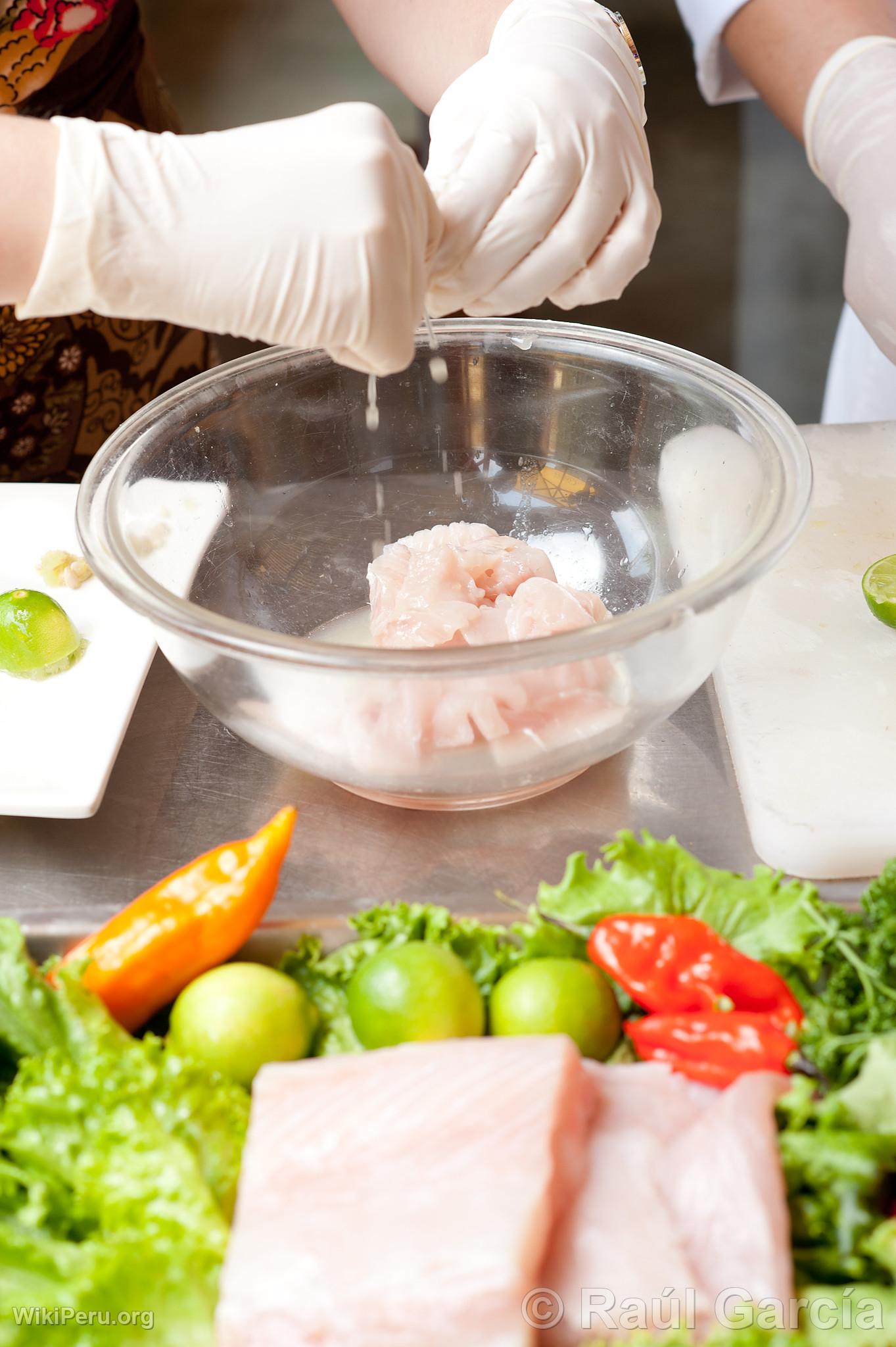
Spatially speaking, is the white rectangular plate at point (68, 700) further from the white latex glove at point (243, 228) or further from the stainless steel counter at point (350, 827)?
the white latex glove at point (243, 228)

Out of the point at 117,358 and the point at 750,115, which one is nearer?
the point at 117,358

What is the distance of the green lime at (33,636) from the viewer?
4.71 feet

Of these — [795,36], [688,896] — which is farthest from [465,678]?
[795,36]

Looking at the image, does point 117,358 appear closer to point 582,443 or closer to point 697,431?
point 582,443

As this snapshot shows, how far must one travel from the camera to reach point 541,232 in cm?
141

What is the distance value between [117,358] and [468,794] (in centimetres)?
127

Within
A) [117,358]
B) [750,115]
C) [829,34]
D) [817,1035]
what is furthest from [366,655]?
[750,115]

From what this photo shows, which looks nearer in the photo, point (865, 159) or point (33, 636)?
point (33, 636)

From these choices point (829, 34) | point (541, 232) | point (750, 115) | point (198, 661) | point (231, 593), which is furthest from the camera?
point (750, 115)

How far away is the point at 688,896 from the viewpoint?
1.07m

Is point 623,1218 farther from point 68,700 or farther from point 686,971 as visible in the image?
point 68,700

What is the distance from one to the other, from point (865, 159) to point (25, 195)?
1453 millimetres

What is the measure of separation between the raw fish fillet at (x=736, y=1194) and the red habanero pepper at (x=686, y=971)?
0.11 metres

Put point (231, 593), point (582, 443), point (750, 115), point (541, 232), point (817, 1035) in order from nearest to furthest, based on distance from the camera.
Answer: point (817, 1035) < point (541, 232) < point (231, 593) < point (582, 443) < point (750, 115)
